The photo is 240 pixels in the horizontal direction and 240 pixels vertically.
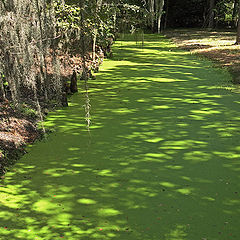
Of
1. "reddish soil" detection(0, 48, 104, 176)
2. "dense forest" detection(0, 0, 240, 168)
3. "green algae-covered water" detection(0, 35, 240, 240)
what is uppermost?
"dense forest" detection(0, 0, 240, 168)

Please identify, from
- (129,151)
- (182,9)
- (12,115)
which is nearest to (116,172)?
(129,151)

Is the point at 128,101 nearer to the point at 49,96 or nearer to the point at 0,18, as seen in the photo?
the point at 49,96

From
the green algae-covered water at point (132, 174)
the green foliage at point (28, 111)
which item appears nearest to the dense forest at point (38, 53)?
the green foliage at point (28, 111)

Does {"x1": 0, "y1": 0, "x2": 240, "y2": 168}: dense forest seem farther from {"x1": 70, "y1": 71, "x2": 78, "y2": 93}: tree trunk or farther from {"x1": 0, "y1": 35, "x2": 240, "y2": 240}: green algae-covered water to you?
{"x1": 0, "y1": 35, "x2": 240, "y2": 240}: green algae-covered water

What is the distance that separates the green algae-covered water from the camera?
299cm

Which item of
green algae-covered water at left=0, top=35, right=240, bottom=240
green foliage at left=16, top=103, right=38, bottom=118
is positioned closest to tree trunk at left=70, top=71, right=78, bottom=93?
green algae-covered water at left=0, top=35, right=240, bottom=240

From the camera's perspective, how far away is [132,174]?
12.9ft

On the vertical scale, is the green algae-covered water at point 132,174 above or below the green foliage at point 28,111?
below

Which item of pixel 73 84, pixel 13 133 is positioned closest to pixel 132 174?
pixel 13 133

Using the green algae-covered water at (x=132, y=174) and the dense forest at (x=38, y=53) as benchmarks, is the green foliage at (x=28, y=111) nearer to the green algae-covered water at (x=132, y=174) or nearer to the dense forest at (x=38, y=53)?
the dense forest at (x=38, y=53)

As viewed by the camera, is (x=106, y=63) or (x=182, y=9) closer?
(x=106, y=63)

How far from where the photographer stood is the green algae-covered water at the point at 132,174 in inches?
118

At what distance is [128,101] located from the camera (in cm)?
673

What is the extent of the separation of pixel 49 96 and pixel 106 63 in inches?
177
